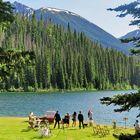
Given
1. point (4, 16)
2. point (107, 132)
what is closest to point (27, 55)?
point (4, 16)

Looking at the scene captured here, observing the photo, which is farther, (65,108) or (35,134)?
(65,108)

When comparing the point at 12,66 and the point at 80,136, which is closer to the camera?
the point at 12,66

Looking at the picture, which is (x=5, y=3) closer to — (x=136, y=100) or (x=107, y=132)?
(x=136, y=100)

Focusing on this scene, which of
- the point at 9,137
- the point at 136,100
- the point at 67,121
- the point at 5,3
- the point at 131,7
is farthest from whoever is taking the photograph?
the point at 67,121

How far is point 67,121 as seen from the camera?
4412 centimetres

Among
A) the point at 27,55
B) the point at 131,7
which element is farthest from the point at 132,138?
the point at 27,55

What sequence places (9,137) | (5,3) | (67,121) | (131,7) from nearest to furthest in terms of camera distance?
1. (131,7)
2. (5,3)
3. (9,137)
4. (67,121)

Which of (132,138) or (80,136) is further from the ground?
(132,138)

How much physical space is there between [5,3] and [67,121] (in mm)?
29368

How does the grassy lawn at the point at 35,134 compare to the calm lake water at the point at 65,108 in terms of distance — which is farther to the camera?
the calm lake water at the point at 65,108

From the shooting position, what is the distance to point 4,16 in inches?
645

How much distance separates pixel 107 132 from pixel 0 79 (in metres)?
23.8

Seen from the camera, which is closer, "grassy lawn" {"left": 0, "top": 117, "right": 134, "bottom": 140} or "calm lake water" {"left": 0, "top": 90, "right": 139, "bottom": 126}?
"grassy lawn" {"left": 0, "top": 117, "right": 134, "bottom": 140}

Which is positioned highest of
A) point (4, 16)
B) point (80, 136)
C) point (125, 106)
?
point (4, 16)
